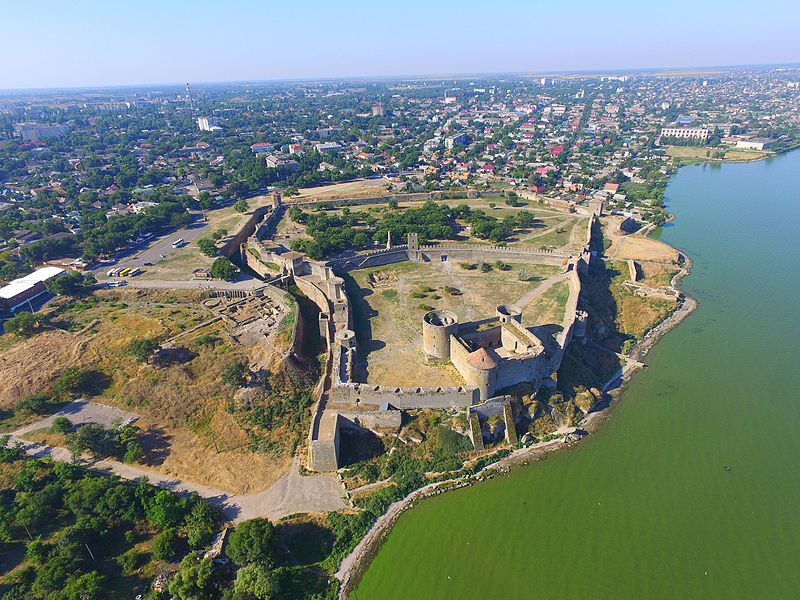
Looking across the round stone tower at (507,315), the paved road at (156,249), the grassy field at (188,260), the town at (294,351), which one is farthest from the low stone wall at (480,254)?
the paved road at (156,249)

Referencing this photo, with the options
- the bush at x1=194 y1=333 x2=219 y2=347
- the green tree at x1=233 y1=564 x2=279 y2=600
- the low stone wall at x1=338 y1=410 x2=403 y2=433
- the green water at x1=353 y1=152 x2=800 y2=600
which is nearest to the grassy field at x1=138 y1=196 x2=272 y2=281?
the bush at x1=194 y1=333 x2=219 y2=347

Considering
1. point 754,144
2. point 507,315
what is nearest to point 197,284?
point 507,315

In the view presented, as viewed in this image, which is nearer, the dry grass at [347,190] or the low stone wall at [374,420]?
the low stone wall at [374,420]

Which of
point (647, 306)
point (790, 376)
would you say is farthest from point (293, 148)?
point (790, 376)

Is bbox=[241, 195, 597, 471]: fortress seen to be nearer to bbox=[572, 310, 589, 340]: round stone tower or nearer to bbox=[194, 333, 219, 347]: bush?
bbox=[572, 310, 589, 340]: round stone tower

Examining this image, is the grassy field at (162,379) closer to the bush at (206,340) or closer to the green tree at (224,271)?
the bush at (206,340)

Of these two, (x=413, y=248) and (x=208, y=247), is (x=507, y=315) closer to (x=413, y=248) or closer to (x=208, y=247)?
(x=413, y=248)

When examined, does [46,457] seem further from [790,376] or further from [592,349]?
[790,376]
